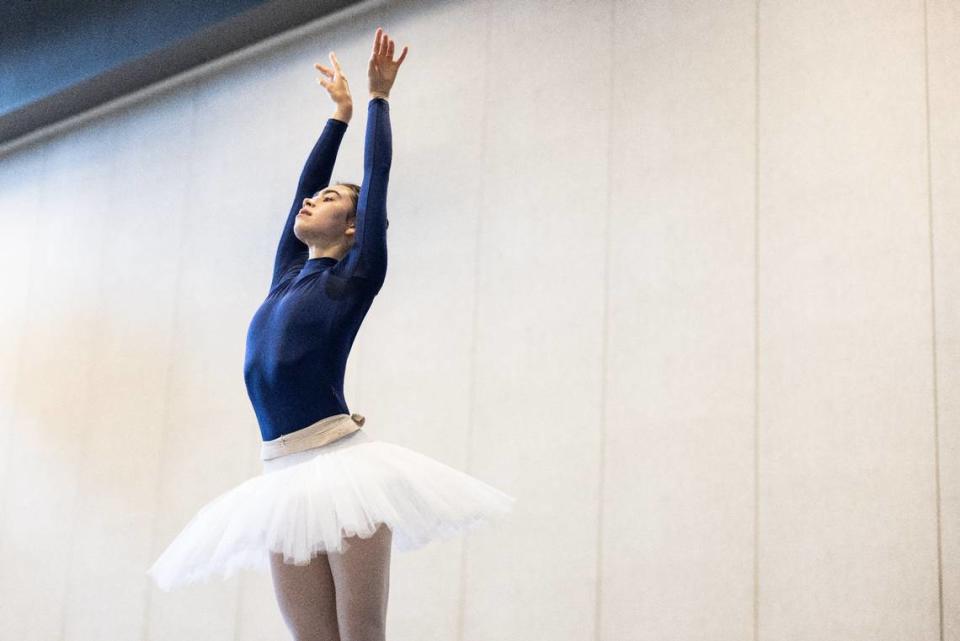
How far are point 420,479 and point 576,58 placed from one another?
2.06 m

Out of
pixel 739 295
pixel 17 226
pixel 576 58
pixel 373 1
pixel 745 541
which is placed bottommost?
pixel 745 541

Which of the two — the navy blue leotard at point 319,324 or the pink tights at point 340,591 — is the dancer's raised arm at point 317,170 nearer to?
the navy blue leotard at point 319,324

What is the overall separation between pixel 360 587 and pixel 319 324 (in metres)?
0.54

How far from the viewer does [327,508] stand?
2084 mm

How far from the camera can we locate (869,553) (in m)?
2.96

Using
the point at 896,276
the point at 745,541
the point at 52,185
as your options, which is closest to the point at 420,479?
the point at 745,541

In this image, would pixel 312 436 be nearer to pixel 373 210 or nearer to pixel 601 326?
pixel 373 210

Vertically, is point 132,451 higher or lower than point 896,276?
lower

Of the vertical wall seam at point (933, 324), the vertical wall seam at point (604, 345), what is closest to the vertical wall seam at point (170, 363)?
the vertical wall seam at point (604, 345)

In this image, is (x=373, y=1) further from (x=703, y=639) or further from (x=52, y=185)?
(x=703, y=639)


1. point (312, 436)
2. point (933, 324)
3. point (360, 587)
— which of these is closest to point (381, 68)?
point (312, 436)

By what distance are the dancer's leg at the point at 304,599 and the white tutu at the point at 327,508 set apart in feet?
0.11

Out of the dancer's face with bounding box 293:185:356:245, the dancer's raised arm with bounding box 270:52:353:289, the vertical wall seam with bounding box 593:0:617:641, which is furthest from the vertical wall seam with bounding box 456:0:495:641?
the dancer's face with bounding box 293:185:356:245

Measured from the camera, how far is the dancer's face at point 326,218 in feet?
8.14
